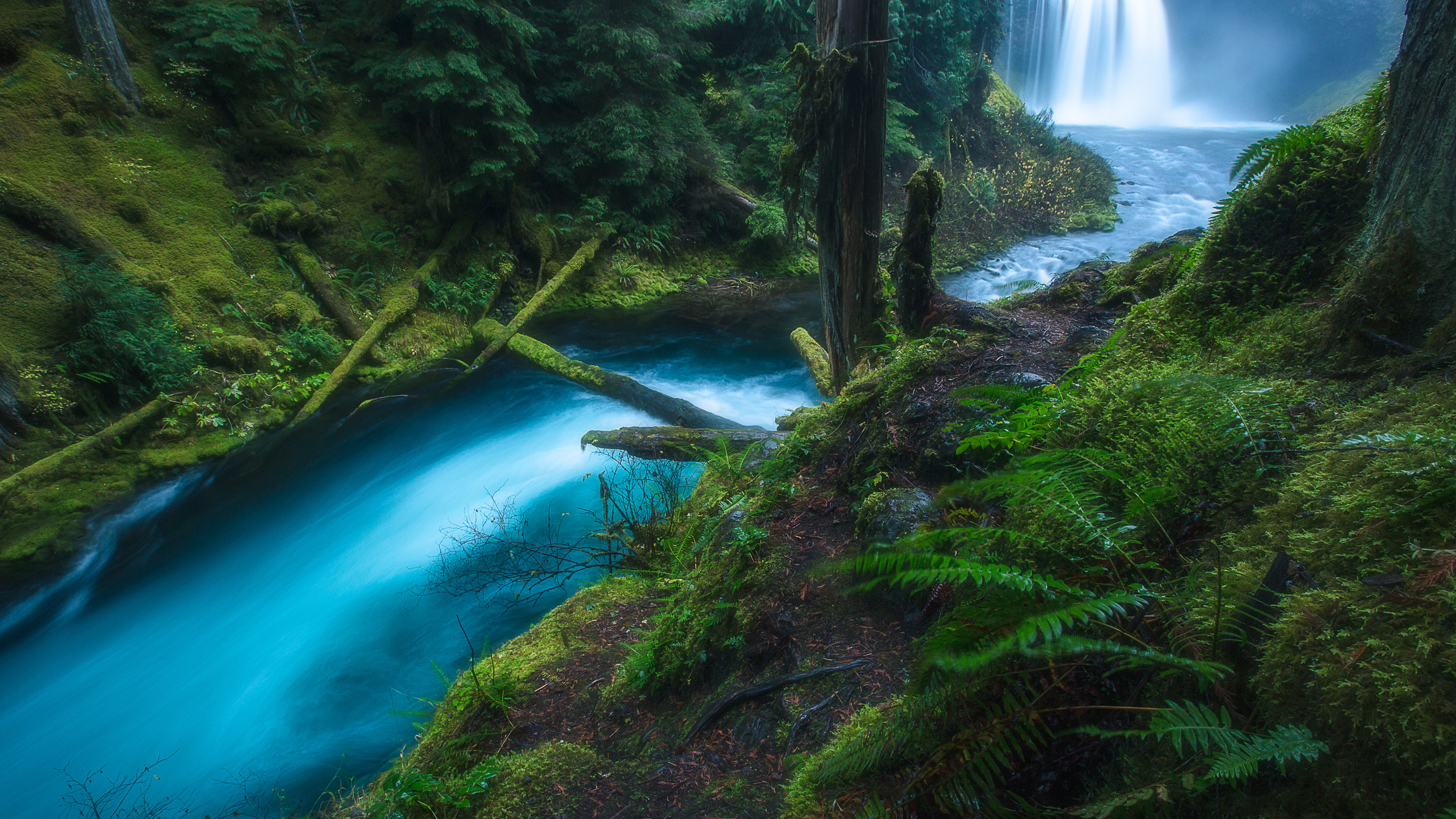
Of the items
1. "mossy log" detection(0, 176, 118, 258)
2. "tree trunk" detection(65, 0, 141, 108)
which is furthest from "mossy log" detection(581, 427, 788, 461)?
"tree trunk" detection(65, 0, 141, 108)

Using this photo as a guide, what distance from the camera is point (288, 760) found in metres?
4.72

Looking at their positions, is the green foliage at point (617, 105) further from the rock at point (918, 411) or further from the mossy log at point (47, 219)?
the rock at point (918, 411)

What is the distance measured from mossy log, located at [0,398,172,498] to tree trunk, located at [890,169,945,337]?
31.3 feet

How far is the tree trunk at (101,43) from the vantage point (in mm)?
9352

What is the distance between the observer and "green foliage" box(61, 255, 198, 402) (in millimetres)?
7492

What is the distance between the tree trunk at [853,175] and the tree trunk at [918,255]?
72cm

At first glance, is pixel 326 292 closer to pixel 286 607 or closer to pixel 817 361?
pixel 286 607

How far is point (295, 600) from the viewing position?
20.9 feet

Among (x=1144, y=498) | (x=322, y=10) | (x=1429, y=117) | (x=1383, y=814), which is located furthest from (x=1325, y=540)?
(x=322, y=10)

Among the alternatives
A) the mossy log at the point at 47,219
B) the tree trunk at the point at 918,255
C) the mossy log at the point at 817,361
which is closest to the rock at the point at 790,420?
the mossy log at the point at 817,361

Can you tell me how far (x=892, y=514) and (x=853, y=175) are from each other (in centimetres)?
368

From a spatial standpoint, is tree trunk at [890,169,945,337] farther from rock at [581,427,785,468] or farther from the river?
rock at [581,427,785,468]

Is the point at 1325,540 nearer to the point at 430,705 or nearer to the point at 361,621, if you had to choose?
the point at 430,705

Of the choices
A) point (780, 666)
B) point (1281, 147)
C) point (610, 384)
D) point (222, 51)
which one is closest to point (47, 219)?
point (222, 51)
